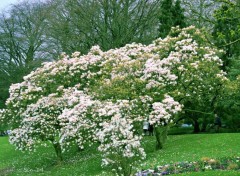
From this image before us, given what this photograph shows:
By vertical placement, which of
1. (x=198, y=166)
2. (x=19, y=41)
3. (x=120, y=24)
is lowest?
(x=198, y=166)

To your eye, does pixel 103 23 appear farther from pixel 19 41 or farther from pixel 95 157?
pixel 95 157

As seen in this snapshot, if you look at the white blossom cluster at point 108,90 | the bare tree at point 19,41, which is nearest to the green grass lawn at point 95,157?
the white blossom cluster at point 108,90

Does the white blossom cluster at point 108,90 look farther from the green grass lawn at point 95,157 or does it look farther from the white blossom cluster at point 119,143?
the white blossom cluster at point 119,143

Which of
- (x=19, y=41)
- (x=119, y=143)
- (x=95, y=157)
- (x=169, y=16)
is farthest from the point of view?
(x=19, y=41)

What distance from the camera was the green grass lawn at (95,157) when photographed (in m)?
18.0

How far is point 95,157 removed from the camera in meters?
22.4

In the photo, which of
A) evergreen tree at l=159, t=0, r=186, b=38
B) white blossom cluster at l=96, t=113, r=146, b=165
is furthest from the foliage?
evergreen tree at l=159, t=0, r=186, b=38

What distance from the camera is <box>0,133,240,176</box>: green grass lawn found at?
711 inches

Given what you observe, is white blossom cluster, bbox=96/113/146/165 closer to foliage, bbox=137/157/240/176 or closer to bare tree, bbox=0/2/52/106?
foliage, bbox=137/157/240/176

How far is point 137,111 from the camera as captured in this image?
63.9ft

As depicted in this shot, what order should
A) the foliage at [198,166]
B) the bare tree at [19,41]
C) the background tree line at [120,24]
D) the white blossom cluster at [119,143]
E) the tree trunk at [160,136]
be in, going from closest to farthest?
the white blossom cluster at [119,143] → the foliage at [198,166] → the tree trunk at [160,136] → the background tree line at [120,24] → the bare tree at [19,41]

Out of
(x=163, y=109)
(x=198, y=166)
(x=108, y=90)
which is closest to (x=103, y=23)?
(x=108, y=90)

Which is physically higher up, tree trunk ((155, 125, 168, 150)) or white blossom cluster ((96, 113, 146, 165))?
tree trunk ((155, 125, 168, 150))

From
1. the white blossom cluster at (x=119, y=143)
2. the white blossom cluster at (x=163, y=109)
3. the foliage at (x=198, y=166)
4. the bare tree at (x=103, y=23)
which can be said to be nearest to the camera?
the white blossom cluster at (x=119, y=143)
